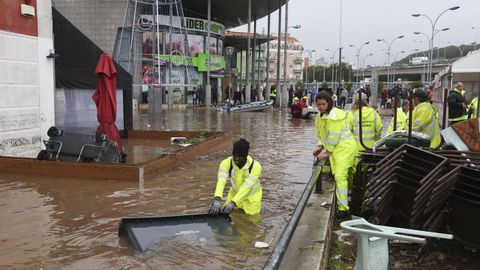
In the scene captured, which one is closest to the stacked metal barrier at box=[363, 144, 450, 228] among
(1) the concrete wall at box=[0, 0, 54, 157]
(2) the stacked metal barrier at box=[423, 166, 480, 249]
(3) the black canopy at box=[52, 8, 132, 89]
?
(2) the stacked metal barrier at box=[423, 166, 480, 249]

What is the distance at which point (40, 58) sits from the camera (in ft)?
34.9

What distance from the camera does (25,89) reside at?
10.3m

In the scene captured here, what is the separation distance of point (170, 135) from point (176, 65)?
24.9 meters

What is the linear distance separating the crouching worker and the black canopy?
282 inches

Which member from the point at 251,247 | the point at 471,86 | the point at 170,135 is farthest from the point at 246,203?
the point at 471,86

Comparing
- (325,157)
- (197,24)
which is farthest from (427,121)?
(197,24)

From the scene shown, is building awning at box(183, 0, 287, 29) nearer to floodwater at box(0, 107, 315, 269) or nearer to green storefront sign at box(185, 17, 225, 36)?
green storefront sign at box(185, 17, 225, 36)

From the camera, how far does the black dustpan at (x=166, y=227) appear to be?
4.75 m

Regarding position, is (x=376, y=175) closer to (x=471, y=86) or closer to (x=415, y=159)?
(x=415, y=159)

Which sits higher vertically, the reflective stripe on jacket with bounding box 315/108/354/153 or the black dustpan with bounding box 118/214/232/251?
the reflective stripe on jacket with bounding box 315/108/354/153

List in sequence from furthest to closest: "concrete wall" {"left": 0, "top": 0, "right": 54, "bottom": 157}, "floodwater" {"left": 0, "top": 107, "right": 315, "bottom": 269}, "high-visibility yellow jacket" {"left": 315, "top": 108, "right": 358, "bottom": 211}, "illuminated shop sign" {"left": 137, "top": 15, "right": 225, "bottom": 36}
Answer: "illuminated shop sign" {"left": 137, "top": 15, "right": 225, "bottom": 36}, "concrete wall" {"left": 0, "top": 0, "right": 54, "bottom": 157}, "high-visibility yellow jacket" {"left": 315, "top": 108, "right": 358, "bottom": 211}, "floodwater" {"left": 0, "top": 107, "right": 315, "bottom": 269}

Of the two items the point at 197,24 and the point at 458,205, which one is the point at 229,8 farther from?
the point at 458,205

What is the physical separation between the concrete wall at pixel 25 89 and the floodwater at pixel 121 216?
1.81 meters

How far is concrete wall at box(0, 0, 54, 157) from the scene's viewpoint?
9641 millimetres
